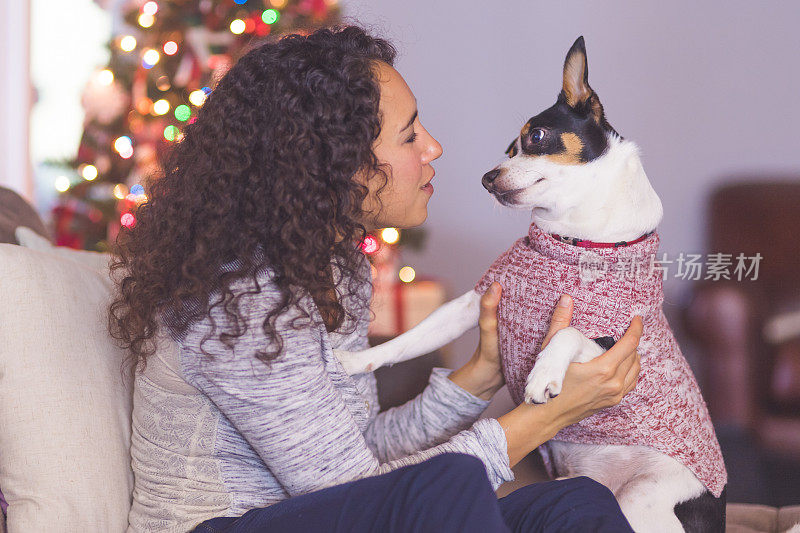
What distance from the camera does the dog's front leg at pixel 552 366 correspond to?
1.13 m

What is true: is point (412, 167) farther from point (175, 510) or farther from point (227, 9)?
point (227, 9)

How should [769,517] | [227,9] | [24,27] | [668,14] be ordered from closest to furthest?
[769,517] → [668,14] → [227,9] → [24,27]

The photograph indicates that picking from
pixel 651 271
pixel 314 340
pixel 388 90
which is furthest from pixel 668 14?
pixel 314 340

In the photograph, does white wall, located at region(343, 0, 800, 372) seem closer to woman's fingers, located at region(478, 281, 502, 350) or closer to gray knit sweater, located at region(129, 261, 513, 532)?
woman's fingers, located at region(478, 281, 502, 350)

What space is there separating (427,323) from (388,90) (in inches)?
19.4

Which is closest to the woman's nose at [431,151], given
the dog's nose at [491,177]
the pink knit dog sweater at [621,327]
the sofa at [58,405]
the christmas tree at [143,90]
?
the dog's nose at [491,177]

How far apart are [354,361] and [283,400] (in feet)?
1.20

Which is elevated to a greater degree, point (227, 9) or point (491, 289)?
point (227, 9)

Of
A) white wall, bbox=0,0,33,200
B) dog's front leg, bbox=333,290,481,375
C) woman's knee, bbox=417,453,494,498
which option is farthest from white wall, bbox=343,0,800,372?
white wall, bbox=0,0,33,200

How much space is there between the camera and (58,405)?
111cm

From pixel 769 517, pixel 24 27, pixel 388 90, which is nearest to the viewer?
pixel 388 90

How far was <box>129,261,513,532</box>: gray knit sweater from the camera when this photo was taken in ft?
3.25

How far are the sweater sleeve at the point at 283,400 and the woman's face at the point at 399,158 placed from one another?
0.95 ft

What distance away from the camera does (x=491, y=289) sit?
132 cm
